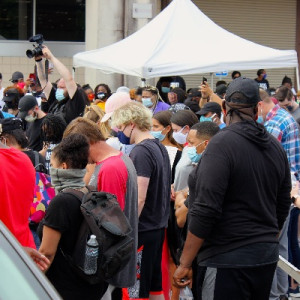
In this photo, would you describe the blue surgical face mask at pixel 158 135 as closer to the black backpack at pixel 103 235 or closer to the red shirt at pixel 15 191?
the red shirt at pixel 15 191

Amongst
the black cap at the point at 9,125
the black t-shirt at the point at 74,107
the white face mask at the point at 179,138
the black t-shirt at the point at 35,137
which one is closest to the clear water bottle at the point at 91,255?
the black cap at the point at 9,125

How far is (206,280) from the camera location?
4.26m

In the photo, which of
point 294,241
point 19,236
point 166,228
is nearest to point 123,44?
point 294,241

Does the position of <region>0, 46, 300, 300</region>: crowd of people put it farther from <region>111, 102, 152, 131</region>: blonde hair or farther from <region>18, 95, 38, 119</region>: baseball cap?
<region>18, 95, 38, 119</region>: baseball cap

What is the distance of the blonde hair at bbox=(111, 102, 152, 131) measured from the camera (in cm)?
563

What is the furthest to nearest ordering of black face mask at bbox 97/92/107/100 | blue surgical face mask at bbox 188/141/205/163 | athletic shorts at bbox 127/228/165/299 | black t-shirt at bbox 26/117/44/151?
Answer: 1. black face mask at bbox 97/92/107/100
2. black t-shirt at bbox 26/117/44/151
3. blue surgical face mask at bbox 188/141/205/163
4. athletic shorts at bbox 127/228/165/299

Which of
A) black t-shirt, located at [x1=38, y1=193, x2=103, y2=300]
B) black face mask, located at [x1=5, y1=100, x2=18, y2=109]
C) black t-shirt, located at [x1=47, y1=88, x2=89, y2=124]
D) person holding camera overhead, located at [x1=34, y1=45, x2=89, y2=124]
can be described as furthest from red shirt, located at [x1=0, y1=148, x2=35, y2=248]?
black face mask, located at [x1=5, y1=100, x2=18, y2=109]

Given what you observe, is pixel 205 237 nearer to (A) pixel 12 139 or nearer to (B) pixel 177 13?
(A) pixel 12 139

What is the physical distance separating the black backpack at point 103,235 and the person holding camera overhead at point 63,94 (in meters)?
4.05

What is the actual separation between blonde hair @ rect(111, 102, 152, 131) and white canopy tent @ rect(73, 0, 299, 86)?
477cm

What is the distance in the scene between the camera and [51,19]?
19.9 metres

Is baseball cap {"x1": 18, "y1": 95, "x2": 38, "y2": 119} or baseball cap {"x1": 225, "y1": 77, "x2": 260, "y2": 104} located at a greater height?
baseball cap {"x1": 225, "y1": 77, "x2": 260, "y2": 104}

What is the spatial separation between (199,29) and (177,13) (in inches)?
18.6

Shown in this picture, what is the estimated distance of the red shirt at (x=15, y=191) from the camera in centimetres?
432
